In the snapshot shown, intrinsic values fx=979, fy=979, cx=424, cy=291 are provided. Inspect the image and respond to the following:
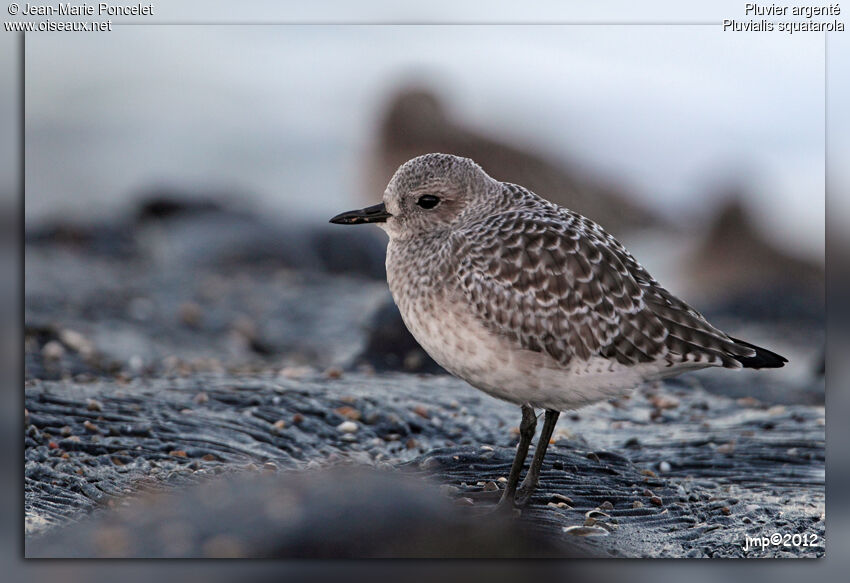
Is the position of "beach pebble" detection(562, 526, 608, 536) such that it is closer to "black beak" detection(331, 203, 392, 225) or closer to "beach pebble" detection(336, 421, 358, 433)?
"beach pebble" detection(336, 421, 358, 433)

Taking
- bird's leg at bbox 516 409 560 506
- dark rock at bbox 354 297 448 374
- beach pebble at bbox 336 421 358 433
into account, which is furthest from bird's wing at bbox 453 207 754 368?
dark rock at bbox 354 297 448 374

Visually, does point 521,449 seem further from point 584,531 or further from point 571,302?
point 571,302

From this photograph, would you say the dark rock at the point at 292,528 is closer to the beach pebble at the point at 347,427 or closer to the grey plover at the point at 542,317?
the grey plover at the point at 542,317

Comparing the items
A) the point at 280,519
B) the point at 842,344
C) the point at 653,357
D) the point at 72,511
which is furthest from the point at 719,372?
the point at 72,511

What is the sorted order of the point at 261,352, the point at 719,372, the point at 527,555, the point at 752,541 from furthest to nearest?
the point at 261,352 < the point at 719,372 < the point at 752,541 < the point at 527,555

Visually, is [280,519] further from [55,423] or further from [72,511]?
[55,423]

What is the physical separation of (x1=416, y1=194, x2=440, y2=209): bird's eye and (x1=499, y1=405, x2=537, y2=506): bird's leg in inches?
43.7

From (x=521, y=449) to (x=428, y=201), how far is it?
1319 mm

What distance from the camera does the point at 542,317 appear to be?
14.7 feet

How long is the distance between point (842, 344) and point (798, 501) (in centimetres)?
90

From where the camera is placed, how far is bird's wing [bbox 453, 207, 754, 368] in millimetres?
4480

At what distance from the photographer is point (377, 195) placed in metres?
7.02

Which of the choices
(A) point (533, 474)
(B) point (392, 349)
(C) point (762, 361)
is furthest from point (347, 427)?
(C) point (762, 361)

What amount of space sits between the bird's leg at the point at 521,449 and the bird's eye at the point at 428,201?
3.64ft
